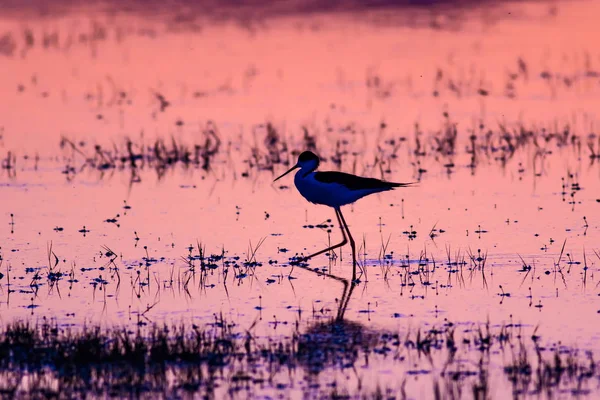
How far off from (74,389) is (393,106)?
17.0 meters

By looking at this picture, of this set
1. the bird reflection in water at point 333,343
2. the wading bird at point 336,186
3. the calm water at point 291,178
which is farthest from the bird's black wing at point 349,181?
the bird reflection in water at point 333,343

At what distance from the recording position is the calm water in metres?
11.1

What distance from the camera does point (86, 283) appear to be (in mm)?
11977

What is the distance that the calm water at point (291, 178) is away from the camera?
11.1 meters

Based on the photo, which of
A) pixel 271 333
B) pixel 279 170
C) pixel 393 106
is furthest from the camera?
→ pixel 393 106

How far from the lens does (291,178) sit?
61.9 ft

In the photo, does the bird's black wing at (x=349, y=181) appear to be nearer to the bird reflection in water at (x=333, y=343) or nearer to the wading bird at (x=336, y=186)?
the wading bird at (x=336, y=186)

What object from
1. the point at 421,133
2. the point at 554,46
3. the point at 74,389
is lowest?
the point at 74,389

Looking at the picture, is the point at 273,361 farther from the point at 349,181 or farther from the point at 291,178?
the point at 291,178

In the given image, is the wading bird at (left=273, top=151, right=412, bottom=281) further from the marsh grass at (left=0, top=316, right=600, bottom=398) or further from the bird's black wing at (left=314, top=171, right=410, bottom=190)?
the marsh grass at (left=0, top=316, right=600, bottom=398)

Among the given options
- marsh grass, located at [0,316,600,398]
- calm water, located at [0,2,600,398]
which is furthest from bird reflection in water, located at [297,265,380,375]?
calm water, located at [0,2,600,398]

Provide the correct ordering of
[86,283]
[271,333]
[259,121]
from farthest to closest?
[259,121]
[86,283]
[271,333]

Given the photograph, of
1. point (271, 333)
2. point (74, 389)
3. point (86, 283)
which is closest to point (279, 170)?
point (86, 283)

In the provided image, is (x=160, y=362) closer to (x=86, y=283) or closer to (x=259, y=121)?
(x=86, y=283)
